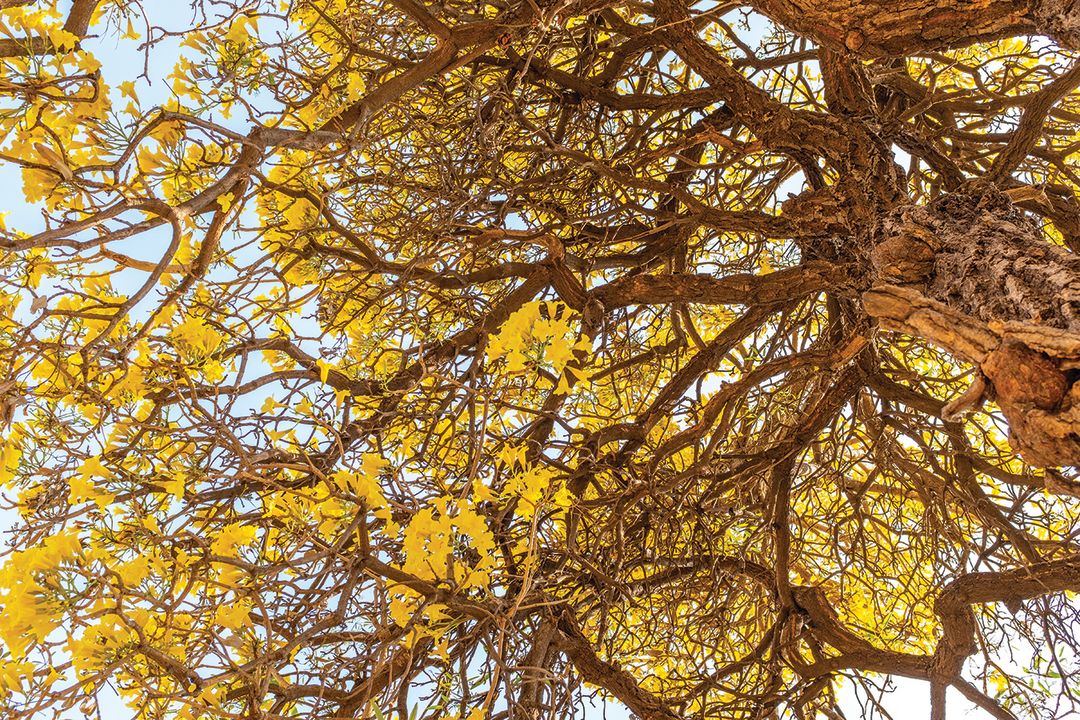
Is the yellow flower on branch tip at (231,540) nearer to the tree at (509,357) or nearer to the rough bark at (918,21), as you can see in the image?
the tree at (509,357)

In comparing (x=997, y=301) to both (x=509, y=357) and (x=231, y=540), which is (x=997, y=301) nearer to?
(x=509, y=357)

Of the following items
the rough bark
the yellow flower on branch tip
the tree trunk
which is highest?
the rough bark

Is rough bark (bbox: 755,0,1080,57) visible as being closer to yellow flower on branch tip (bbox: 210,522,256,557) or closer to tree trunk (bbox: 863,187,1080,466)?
tree trunk (bbox: 863,187,1080,466)

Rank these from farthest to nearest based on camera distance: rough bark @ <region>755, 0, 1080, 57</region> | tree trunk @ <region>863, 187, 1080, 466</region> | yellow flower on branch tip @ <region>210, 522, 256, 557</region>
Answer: yellow flower on branch tip @ <region>210, 522, 256, 557</region>
rough bark @ <region>755, 0, 1080, 57</region>
tree trunk @ <region>863, 187, 1080, 466</region>

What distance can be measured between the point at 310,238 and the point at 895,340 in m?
2.91

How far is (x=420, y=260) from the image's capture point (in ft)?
8.36

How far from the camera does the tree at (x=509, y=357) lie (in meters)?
1.79

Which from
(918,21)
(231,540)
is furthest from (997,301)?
(231,540)

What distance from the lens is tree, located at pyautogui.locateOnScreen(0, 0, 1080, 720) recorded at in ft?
5.89

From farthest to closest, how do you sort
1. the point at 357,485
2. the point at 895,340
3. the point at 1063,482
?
1. the point at 895,340
2. the point at 357,485
3. the point at 1063,482

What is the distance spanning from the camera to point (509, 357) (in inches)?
79.4

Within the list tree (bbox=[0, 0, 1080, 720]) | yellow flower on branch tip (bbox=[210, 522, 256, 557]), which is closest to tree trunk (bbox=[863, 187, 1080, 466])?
tree (bbox=[0, 0, 1080, 720])

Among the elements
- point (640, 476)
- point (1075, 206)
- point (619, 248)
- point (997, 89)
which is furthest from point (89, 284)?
point (997, 89)

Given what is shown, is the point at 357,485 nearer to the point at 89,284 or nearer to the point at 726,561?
the point at 89,284
